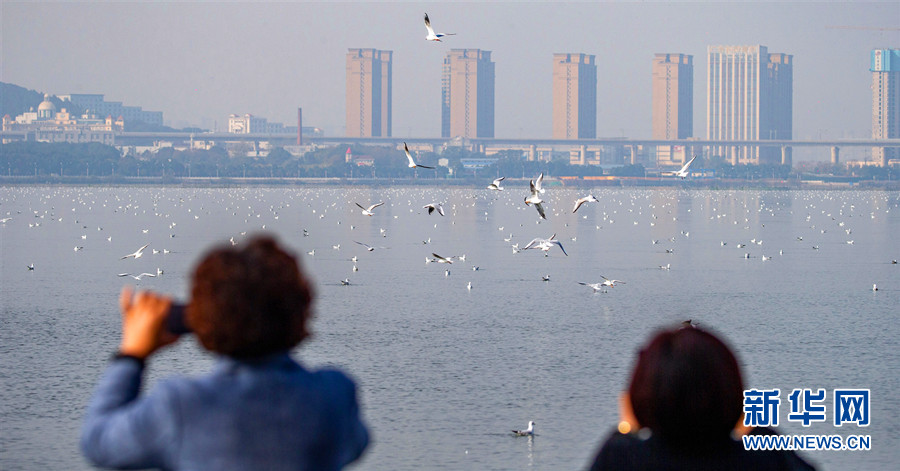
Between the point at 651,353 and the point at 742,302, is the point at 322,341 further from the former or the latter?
the point at 651,353

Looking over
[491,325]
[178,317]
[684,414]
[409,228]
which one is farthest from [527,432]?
[409,228]

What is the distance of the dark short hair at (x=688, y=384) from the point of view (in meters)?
3.07

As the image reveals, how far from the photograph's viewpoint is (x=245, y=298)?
3092 mm

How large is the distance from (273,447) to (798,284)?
4278cm

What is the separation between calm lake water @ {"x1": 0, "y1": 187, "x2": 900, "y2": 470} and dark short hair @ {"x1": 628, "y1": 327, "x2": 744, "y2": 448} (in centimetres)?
425

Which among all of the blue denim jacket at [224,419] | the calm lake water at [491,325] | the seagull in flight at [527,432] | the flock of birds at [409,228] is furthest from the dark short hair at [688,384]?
the flock of birds at [409,228]

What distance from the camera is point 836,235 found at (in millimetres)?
73938

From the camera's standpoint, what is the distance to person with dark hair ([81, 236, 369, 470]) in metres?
3.06

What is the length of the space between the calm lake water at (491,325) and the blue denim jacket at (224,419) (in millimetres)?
4041

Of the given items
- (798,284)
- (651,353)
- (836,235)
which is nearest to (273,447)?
(651,353)

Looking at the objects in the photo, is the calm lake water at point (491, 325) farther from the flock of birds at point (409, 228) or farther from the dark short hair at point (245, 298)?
the dark short hair at point (245, 298)

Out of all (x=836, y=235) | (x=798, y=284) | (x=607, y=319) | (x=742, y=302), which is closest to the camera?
(x=607, y=319)

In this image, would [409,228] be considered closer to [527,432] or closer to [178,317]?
[527,432]

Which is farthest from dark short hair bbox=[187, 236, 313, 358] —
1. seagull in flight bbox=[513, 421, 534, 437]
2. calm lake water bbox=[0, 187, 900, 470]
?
seagull in flight bbox=[513, 421, 534, 437]
